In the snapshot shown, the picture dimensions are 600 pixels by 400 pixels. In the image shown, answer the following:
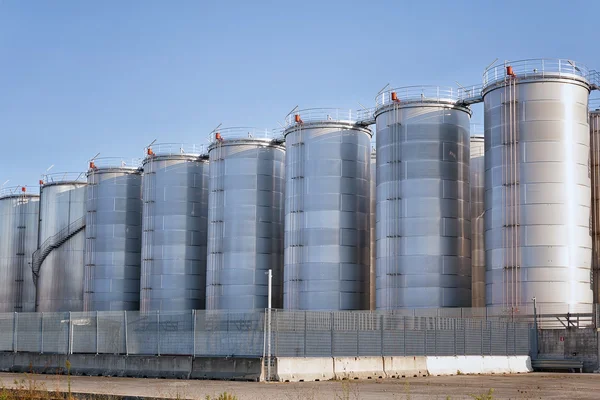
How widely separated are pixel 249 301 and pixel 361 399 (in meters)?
40.3

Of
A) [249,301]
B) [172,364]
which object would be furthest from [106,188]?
[172,364]

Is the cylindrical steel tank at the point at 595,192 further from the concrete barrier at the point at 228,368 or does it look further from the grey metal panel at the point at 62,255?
the grey metal panel at the point at 62,255

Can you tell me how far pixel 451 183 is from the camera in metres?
54.7

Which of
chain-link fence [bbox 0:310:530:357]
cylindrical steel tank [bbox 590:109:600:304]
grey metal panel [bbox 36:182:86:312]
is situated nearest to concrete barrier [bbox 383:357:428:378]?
chain-link fence [bbox 0:310:530:357]

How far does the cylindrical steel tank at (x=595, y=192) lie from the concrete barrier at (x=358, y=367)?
2622cm

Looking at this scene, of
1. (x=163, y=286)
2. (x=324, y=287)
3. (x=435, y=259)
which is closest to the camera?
(x=435, y=259)

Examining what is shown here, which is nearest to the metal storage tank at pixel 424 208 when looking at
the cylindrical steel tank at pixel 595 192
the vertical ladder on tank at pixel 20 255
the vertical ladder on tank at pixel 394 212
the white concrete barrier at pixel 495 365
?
the vertical ladder on tank at pixel 394 212

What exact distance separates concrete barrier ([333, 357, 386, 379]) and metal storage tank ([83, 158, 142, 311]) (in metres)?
43.6

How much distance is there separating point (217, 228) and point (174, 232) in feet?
18.3

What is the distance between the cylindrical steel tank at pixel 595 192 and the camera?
55.0 meters

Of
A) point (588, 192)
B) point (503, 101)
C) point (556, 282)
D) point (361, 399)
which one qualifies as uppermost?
point (503, 101)

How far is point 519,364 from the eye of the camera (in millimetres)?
39594

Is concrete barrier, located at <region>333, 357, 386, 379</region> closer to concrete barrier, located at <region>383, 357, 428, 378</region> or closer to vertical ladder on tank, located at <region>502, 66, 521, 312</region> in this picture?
concrete barrier, located at <region>383, 357, 428, 378</region>

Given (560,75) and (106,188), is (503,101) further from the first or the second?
(106,188)
